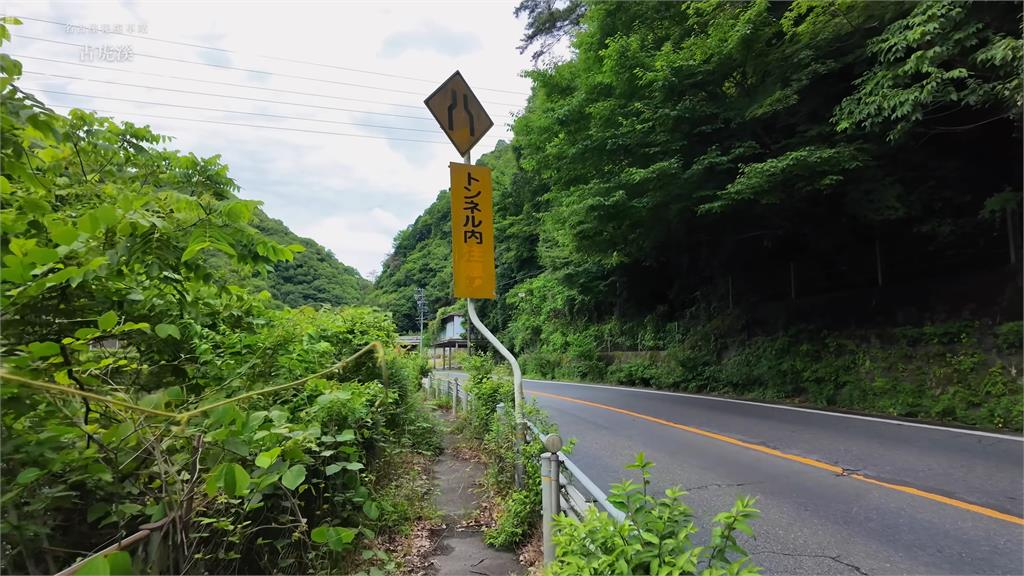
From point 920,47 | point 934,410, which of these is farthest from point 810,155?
point 934,410

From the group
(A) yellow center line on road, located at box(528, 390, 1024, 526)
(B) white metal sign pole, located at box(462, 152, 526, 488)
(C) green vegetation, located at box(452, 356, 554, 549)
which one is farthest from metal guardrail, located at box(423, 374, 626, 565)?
(A) yellow center line on road, located at box(528, 390, 1024, 526)

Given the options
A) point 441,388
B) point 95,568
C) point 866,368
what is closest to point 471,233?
point 95,568

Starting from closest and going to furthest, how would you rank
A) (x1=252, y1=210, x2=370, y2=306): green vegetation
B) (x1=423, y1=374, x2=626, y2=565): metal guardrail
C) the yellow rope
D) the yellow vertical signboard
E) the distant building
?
the yellow rope < (x1=423, y1=374, x2=626, y2=565): metal guardrail < the yellow vertical signboard < (x1=252, y1=210, x2=370, y2=306): green vegetation < the distant building

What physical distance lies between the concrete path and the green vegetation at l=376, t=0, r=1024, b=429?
5137 millimetres

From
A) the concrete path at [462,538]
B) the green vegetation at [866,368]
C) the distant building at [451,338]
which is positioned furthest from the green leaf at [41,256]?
the distant building at [451,338]

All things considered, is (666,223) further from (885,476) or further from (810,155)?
(885,476)

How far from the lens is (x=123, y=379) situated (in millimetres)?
2160

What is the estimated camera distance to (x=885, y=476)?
16.7 feet

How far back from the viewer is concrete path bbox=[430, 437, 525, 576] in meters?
3.21

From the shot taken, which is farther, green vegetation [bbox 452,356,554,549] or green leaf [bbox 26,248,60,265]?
green vegetation [bbox 452,356,554,549]

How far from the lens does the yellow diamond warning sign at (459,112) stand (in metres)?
4.07

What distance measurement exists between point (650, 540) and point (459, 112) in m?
3.59

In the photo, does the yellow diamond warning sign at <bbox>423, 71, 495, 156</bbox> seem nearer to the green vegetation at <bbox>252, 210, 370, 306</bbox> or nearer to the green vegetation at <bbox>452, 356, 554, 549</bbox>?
the green vegetation at <bbox>452, 356, 554, 549</bbox>

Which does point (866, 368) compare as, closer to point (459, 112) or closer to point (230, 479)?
point (459, 112)
